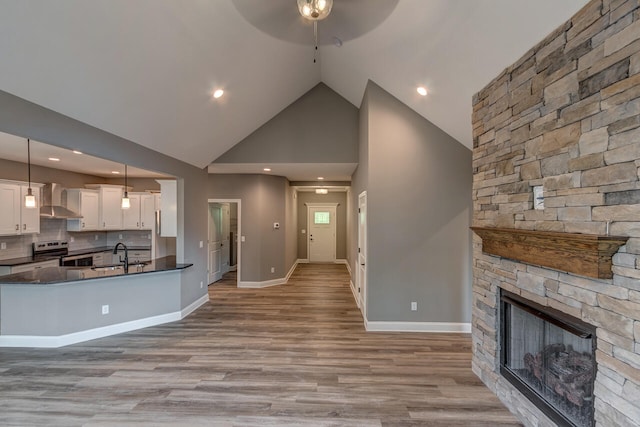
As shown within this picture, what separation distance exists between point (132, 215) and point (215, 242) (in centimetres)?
190

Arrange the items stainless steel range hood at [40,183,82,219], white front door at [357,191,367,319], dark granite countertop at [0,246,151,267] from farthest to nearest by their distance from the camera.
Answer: stainless steel range hood at [40,183,82,219] < dark granite countertop at [0,246,151,267] < white front door at [357,191,367,319]

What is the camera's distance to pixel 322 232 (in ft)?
33.8

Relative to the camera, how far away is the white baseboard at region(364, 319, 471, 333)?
13.5 ft

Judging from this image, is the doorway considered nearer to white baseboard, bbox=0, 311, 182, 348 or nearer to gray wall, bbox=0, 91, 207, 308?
gray wall, bbox=0, 91, 207, 308

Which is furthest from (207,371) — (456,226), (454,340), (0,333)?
(456,226)

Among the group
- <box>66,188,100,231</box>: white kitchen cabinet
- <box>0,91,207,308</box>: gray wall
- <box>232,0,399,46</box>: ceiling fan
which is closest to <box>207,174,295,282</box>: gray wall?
<box>0,91,207,308</box>: gray wall

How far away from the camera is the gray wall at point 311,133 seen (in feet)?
17.2

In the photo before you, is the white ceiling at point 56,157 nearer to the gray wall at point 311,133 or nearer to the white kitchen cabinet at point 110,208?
the white kitchen cabinet at point 110,208

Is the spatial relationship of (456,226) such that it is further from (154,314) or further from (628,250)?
(154,314)

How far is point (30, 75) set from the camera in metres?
2.22

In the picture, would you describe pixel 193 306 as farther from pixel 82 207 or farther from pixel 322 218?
pixel 322 218

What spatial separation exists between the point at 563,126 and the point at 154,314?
519 cm

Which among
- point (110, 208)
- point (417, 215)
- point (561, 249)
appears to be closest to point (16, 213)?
point (110, 208)

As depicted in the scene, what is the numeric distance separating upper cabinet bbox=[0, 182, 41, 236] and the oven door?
2.30 feet
